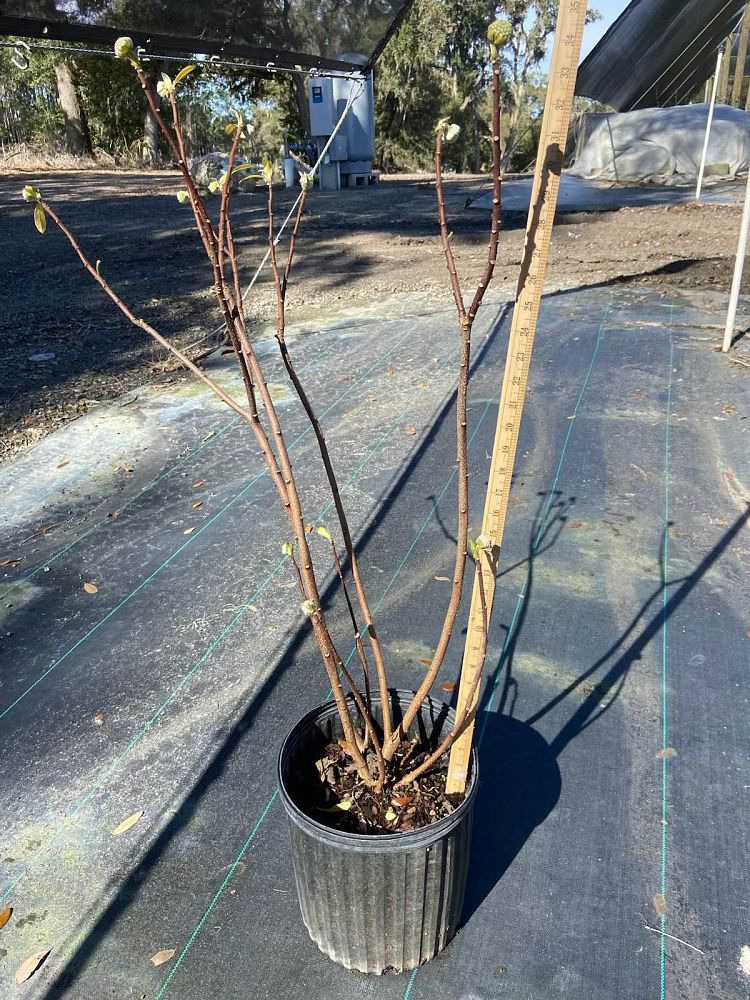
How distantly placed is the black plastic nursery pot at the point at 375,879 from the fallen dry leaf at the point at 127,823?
23.3 inches

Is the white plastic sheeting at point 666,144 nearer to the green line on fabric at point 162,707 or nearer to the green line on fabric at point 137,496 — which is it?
the green line on fabric at point 137,496

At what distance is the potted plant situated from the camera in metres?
1.35

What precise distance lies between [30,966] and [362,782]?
83cm

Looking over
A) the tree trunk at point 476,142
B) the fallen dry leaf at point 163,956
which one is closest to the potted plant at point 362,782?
the fallen dry leaf at point 163,956

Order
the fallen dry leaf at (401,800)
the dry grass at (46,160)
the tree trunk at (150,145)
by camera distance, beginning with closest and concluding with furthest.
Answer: the fallen dry leaf at (401,800) < the dry grass at (46,160) < the tree trunk at (150,145)

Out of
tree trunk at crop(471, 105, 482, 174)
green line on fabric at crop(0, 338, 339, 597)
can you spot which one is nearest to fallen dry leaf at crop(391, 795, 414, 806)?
green line on fabric at crop(0, 338, 339, 597)

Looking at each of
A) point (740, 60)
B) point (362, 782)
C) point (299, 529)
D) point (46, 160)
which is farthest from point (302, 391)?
point (46, 160)

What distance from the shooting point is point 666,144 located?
14977mm

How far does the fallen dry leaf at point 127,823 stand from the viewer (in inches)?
76.5

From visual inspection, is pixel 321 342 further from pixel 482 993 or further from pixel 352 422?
pixel 482 993

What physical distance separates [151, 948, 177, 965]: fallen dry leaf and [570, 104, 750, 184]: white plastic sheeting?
16.3 m

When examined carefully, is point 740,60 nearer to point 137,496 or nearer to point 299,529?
point 137,496

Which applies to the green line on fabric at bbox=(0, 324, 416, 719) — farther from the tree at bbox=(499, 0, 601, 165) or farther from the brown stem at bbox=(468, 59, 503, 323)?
the tree at bbox=(499, 0, 601, 165)

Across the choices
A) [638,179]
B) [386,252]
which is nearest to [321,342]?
[386,252]
